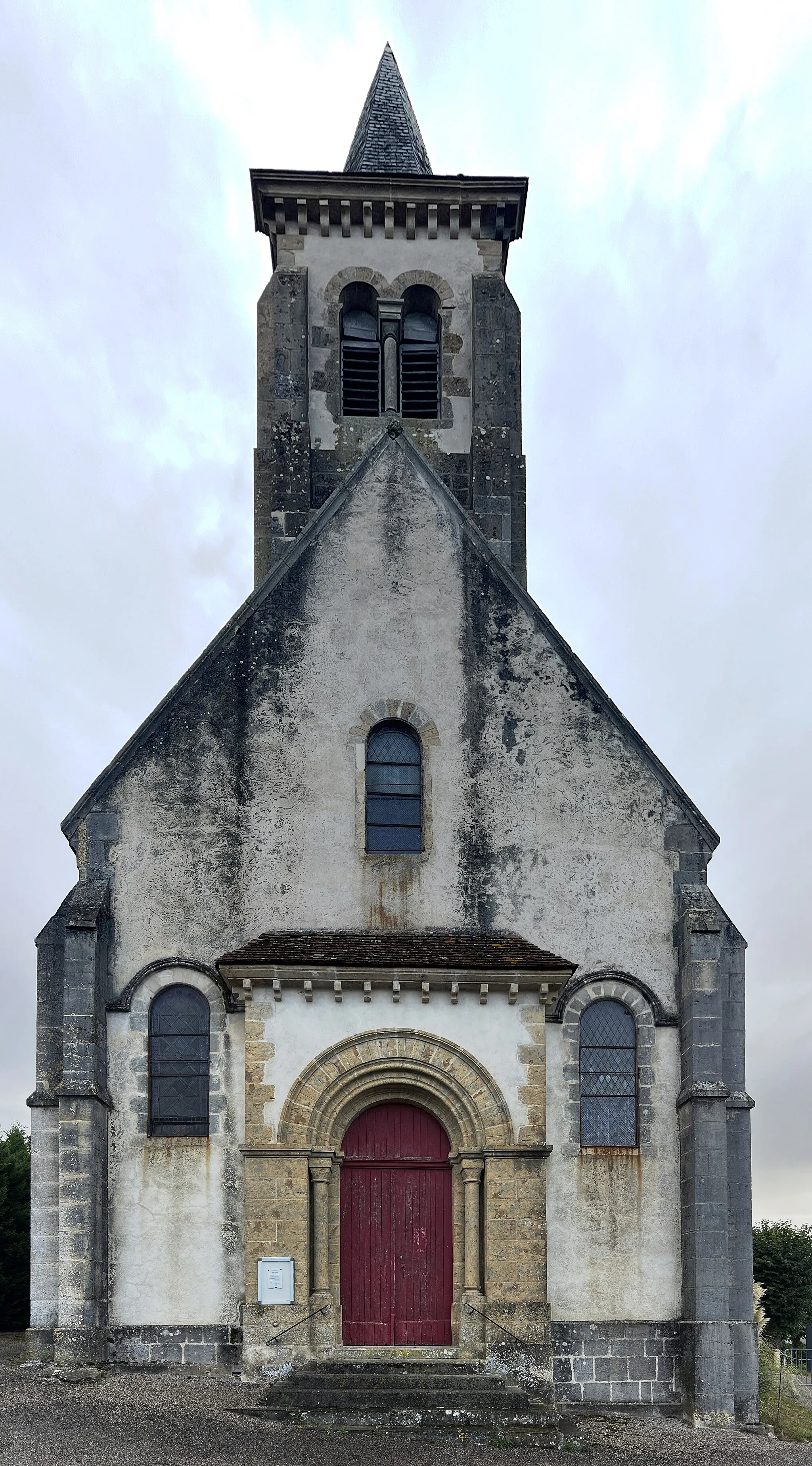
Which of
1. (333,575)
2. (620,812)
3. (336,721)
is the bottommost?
(620,812)

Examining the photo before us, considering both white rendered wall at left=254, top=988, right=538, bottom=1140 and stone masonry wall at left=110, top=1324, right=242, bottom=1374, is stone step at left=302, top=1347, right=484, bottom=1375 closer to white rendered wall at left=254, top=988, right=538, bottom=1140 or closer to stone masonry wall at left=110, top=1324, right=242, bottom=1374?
stone masonry wall at left=110, top=1324, right=242, bottom=1374

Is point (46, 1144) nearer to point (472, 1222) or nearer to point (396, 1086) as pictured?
point (396, 1086)

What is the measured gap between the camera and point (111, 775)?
16312 millimetres

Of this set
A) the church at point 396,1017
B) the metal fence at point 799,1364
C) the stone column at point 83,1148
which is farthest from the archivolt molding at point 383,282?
the metal fence at point 799,1364

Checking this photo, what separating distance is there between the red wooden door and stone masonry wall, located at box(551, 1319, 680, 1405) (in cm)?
128

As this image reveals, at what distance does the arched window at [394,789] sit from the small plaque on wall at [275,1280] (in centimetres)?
460

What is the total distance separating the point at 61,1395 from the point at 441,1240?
13.6 ft

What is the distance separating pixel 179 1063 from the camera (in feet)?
51.5

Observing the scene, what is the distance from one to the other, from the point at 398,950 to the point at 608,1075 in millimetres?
2781

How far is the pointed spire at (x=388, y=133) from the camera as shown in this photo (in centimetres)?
2452

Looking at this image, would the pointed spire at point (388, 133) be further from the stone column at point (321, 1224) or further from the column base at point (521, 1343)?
the column base at point (521, 1343)

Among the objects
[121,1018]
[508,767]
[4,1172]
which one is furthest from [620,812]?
[4,1172]

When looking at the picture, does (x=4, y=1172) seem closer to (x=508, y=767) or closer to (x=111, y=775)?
(x=111, y=775)

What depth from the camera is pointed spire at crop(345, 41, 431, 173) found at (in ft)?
80.4
